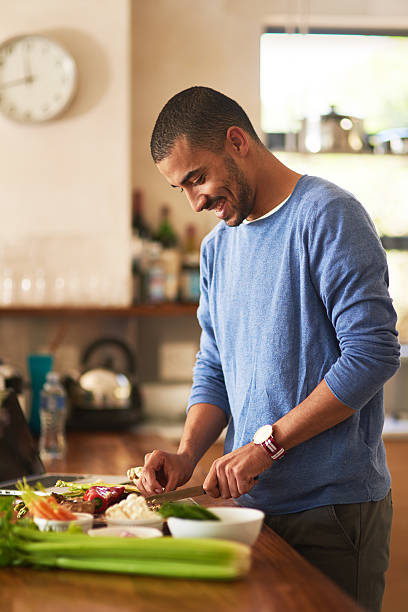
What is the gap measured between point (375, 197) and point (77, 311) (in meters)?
1.48

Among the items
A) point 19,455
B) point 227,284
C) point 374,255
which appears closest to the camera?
point 374,255

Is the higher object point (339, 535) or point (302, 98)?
point (302, 98)

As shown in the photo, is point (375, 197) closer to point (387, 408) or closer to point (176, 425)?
point (387, 408)

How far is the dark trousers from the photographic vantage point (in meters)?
1.40

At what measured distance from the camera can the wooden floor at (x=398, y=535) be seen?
2928 mm

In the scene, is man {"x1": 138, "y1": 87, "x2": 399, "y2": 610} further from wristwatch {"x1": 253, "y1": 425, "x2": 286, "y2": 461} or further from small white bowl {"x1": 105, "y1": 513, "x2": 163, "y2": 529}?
small white bowl {"x1": 105, "y1": 513, "x2": 163, "y2": 529}

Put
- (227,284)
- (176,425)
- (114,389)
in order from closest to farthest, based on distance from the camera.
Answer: (227,284) → (114,389) → (176,425)

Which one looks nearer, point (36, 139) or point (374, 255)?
point (374, 255)

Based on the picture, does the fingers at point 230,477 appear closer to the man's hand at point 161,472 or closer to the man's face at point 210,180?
the man's hand at point 161,472

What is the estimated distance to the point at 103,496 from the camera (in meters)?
1.31

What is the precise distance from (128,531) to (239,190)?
67 cm

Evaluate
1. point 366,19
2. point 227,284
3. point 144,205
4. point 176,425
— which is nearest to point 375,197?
point 366,19

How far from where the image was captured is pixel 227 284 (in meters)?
1.59

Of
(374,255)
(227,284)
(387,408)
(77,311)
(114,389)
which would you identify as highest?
(374,255)
